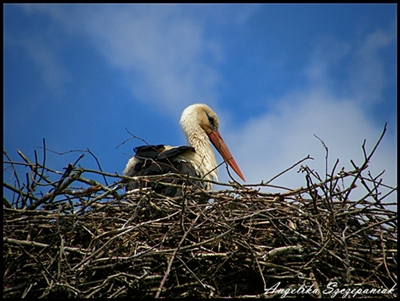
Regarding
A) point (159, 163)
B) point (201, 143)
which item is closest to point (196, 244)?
point (159, 163)

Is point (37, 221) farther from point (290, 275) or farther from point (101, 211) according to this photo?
point (290, 275)

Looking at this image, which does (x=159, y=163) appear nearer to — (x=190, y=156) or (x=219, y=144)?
(x=190, y=156)

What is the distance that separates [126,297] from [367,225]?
4.45ft

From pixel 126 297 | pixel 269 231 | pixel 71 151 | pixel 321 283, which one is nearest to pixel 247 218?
pixel 269 231

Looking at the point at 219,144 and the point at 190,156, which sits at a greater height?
the point at 219,144

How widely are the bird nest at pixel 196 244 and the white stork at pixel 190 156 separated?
1.12ft

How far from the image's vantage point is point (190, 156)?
4.38 metres

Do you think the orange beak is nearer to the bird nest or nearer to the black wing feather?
the black wing feather

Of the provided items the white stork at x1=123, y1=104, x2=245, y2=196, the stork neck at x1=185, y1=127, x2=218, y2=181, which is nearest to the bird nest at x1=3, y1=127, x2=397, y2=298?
the white stork at x1=123, y1=104, x2=245, y2=196

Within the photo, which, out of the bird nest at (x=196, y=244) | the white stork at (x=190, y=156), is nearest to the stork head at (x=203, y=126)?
the white stork at (x=190, y=156)

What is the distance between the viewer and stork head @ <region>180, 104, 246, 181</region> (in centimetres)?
537

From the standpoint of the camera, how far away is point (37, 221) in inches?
117

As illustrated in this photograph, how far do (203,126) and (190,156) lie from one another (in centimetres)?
125

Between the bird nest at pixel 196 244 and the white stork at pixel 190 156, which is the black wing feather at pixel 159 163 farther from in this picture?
the bird nest at pixel 196 244
